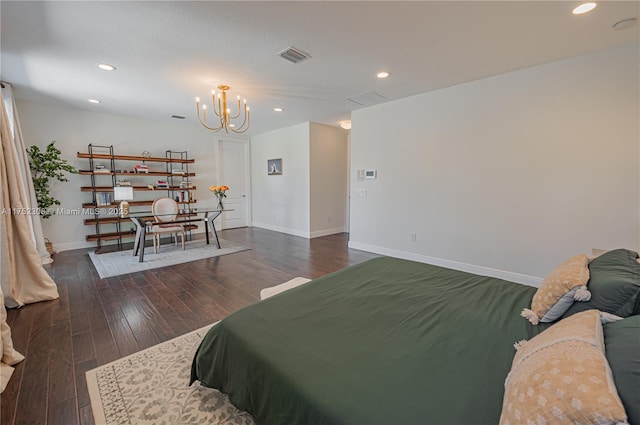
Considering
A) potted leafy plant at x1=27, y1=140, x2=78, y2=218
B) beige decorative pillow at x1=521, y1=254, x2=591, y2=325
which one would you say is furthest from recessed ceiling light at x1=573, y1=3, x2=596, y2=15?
potted leafy plant at x1=27, y1=140, x2=78, y2=218

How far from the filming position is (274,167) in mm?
6711

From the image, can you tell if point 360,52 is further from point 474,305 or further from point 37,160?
point 37,160

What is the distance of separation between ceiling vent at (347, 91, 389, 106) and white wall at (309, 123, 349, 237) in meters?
1.70

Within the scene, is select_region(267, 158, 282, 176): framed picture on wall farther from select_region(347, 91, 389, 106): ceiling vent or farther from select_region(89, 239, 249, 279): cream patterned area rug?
select_region(347, 91, 389, 106): ceiling vent

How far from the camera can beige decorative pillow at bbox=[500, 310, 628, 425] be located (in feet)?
2.00

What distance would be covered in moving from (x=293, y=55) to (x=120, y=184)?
4.33 metres

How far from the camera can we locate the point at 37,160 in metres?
4.20

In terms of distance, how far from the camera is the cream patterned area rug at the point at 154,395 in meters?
1.43

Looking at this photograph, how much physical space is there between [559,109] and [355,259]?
10.2 ft

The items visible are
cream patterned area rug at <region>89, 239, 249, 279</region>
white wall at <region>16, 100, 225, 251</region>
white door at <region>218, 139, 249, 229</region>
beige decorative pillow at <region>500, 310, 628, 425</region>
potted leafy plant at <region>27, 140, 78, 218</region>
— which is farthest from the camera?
white door at <region>218, 139, 249, 229</region>

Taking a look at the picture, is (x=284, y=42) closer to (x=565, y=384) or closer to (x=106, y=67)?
(x=106, y=67)

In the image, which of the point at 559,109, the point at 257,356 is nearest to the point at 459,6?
the point at 559,109

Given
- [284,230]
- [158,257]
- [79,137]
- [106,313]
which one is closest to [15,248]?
[106,313]

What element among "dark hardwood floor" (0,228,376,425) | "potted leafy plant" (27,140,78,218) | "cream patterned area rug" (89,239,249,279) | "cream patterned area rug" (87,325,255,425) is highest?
"potted leafy plant" (27,140,78,218)
